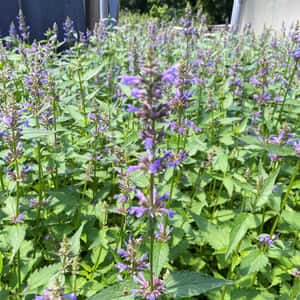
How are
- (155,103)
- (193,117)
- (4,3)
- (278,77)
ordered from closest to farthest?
(155,103) → (193,117) → (278,77) → (4,3)

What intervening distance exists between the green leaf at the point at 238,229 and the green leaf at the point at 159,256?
49 cm

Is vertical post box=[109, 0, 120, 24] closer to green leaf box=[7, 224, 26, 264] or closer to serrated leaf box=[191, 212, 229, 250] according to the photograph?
A: serrated leaf box=[191, 212, 229, 250]

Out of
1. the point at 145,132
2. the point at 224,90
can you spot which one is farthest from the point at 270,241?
the point at 224,90

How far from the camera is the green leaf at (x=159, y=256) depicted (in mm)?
1905

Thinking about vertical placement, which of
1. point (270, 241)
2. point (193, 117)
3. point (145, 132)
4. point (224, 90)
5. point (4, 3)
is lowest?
point (270, 241)

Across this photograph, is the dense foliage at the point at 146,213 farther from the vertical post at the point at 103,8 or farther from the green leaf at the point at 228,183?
the vertical post at the point at 103,8

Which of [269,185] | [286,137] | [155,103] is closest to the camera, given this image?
[155,103]

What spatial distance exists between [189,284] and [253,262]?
3.19 ft

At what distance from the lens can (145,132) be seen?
1446 mm

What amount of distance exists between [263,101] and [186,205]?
1.89m

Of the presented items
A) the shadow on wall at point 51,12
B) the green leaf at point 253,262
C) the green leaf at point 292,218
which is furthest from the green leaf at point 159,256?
the shadow on wall at point 51,12

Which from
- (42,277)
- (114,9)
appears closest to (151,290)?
(42,277)

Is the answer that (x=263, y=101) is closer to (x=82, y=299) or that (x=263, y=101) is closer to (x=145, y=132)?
(x=145, y=132)

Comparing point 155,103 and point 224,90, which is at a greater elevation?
point 155,103
